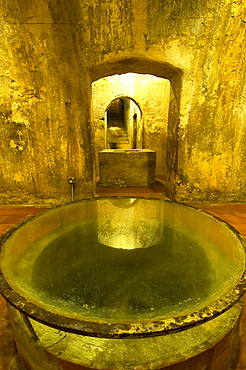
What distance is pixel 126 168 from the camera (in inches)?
245

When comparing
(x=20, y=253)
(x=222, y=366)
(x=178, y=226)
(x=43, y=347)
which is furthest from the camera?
(x=178, y=226)

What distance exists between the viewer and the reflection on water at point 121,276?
1.19 meters

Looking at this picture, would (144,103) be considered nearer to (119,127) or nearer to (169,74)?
(169,74)

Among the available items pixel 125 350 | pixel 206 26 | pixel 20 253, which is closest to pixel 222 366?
pixel 125 350

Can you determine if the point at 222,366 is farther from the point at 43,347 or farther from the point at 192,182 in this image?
the point at 192,182

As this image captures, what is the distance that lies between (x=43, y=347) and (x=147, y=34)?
4.45 meters

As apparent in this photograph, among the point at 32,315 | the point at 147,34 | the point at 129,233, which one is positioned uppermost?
the point at 147,34

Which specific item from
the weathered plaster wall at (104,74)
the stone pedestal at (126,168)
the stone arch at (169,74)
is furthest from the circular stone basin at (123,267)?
the stone pedestal at (126,168)

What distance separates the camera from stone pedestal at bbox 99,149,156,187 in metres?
6.15

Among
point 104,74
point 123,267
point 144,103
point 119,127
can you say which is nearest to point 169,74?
point 104,74

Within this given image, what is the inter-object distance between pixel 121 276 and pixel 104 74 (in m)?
4.38

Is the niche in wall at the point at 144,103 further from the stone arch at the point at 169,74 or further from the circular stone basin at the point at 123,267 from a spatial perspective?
the circular stone basin at the point at 123,267

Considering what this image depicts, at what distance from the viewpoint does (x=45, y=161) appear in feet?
14.0

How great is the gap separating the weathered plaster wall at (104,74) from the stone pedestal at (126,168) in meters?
1.57
